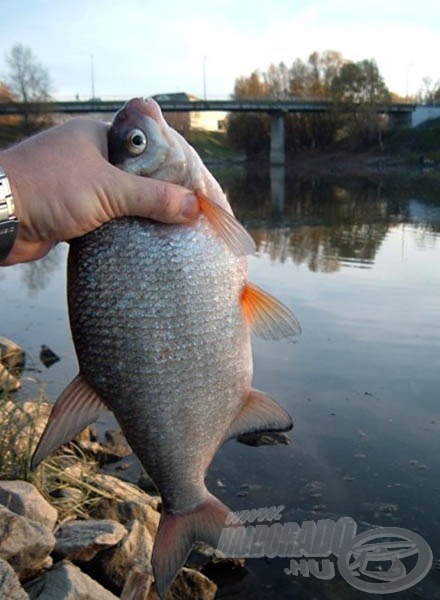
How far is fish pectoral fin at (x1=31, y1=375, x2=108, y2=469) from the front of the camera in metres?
2.53

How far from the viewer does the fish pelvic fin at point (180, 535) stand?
2754 mm

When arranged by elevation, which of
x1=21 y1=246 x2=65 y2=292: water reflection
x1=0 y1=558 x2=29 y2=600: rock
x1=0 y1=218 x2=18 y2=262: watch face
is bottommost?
x1=21 y1=246 x2=65 y2=292: water reflection

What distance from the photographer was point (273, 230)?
25.1 meters

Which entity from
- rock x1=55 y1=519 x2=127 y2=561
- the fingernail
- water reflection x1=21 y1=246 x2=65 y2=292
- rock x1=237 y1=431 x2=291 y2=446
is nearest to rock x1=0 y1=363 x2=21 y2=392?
rock x1=55 y1=519 x2=127 y2=561

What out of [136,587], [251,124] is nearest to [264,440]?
[136,587]

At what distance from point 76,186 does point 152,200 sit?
13.2 inches

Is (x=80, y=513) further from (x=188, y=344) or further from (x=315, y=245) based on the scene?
(x=315, y=245)

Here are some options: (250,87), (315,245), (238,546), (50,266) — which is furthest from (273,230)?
→ (250,87)

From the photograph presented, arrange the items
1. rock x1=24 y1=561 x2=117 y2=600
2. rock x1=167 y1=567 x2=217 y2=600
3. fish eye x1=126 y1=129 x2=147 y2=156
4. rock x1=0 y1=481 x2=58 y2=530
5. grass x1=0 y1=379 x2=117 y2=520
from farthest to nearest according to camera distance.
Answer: grass x1=0 y1=379 x2=117 y2=520 < rock x1=167 y1=567 x2=217 y2=600 < rock x1=0 y1=481 x2=58 y2=530 < rock x1=24 y1=561 x2=117 y2=600 < fish eye x1=126 y1=129 x2=147 y2=156

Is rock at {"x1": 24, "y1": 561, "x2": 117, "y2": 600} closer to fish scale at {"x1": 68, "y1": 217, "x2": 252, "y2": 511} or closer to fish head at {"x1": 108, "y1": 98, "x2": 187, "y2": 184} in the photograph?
fish scale at {"x1": 68, "y1": 217, "x2": 252, "y2": 511}

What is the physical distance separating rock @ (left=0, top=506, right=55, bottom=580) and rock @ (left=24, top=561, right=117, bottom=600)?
11 cm

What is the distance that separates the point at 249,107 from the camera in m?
82.5

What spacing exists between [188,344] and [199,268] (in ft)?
0.97

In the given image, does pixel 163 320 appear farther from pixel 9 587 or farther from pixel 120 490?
pixel 120 490
